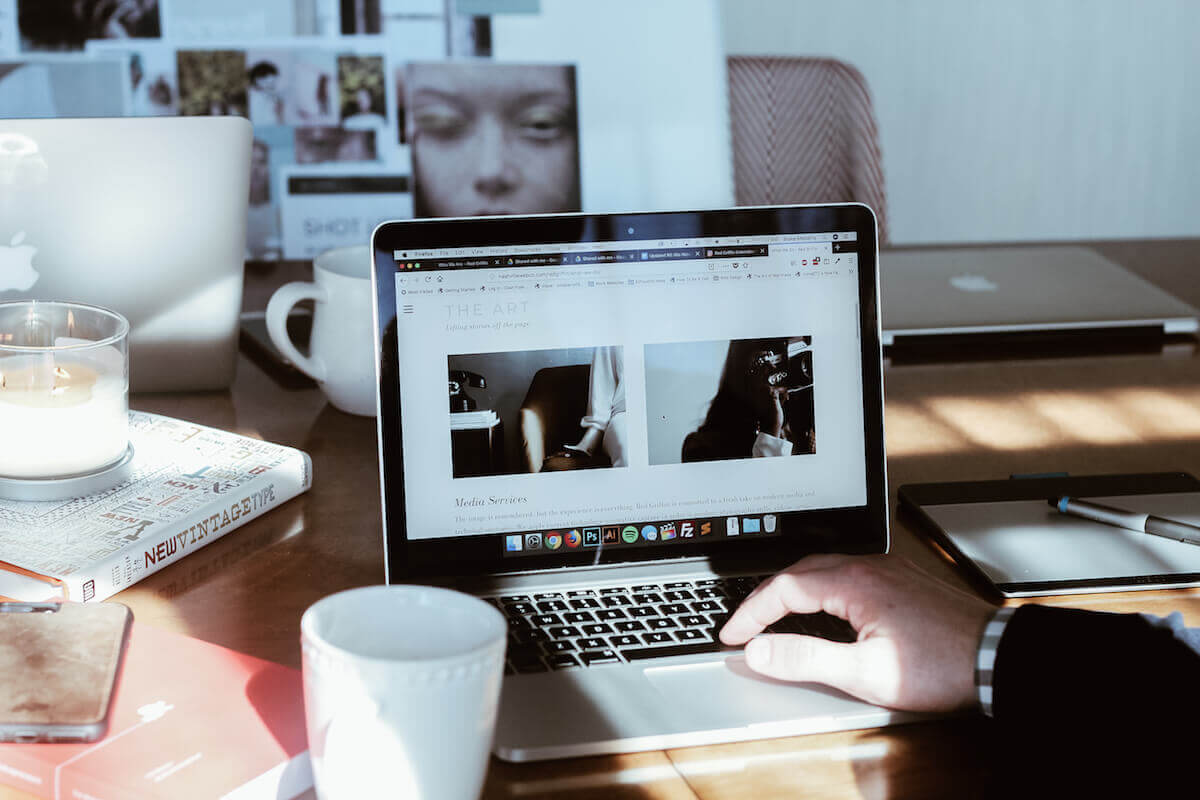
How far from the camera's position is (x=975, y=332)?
53.4 inches

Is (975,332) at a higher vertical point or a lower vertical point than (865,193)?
lower

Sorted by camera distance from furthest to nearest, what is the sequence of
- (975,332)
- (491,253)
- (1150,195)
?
(1150,195)
(975,332)
(491,253)

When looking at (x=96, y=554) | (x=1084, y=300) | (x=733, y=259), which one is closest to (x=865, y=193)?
(x=1084, y=300)

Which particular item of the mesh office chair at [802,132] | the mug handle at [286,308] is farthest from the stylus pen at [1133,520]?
the mesh office chair at [802,132]

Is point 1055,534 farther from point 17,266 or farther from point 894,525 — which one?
point 17,266

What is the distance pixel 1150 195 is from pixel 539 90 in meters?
2.57

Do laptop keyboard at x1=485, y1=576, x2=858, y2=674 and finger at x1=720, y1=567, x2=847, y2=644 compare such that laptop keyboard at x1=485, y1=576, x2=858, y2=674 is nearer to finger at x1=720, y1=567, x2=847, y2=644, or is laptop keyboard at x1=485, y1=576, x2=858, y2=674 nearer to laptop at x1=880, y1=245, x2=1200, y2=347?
finger at x1=720, y1=567, x2=847, y2=644

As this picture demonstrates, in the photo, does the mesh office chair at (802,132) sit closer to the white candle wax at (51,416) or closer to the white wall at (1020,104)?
the white wall at (1020,104)

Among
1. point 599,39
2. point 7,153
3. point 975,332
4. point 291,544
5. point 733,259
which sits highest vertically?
point 599,39

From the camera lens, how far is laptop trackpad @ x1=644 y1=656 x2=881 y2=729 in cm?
66

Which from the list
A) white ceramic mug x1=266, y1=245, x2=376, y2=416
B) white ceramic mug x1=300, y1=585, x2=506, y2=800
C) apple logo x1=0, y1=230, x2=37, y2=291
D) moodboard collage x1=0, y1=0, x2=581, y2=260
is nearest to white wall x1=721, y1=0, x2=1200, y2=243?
moodboard collage x1=0, y1=0, x2=581, y2=260

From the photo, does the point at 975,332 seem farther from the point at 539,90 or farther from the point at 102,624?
the point at 102,624

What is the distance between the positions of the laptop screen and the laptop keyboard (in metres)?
0.04

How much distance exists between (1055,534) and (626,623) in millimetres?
369
